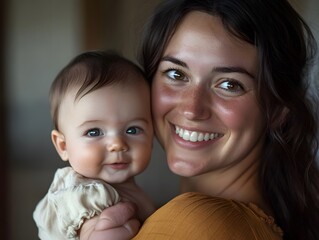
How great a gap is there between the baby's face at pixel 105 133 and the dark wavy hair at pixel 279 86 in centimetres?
25

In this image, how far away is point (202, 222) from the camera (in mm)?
1142

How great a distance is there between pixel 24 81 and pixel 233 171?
241 cm

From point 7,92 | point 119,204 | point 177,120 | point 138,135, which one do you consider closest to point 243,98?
point 177,120

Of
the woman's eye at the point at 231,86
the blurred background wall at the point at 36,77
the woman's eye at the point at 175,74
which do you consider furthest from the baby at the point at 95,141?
the blurred background wall at the point at 36,77

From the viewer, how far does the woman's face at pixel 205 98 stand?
137 cm

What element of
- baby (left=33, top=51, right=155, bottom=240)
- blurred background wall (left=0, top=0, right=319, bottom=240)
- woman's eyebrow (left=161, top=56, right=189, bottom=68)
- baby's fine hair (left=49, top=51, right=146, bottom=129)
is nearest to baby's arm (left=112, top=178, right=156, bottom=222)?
baby (left=33, top=51, right=155, bottom=240)

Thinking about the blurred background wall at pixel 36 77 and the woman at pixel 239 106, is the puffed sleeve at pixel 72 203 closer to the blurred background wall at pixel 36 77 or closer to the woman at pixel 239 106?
the woman at pixel 239 106

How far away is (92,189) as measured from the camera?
4.07 ft

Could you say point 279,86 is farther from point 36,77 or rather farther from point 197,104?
point 36,77

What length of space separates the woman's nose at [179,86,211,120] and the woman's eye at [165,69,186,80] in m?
0.05

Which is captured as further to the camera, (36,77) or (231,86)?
(36,77)

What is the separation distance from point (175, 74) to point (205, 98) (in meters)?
0.11

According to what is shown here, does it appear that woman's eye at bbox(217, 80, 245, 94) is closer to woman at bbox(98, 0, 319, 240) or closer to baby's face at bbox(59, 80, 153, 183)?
woman at bbox(98, 0, 319, 240)

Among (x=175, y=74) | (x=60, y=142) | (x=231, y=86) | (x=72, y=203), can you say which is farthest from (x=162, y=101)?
(x=72, y=203)
